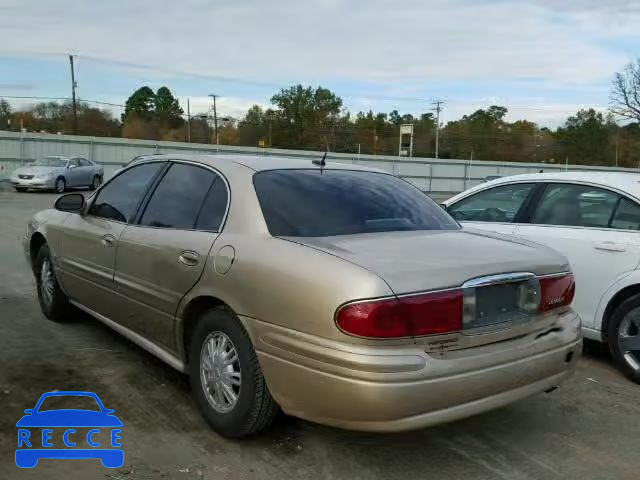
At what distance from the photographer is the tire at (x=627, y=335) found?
15.3 feet

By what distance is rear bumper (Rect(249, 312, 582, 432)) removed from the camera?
108 inches

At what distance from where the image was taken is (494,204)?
596cm

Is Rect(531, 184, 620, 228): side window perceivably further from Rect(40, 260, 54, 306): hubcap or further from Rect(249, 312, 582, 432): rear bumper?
Rect(40, 260, 54, 306): hubcap

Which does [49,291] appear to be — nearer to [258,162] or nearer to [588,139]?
[258,162]

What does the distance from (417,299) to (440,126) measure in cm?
9603

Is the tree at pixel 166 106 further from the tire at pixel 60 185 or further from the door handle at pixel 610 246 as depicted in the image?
the door handle at pixel 610 246

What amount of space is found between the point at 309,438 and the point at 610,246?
2.80 meters

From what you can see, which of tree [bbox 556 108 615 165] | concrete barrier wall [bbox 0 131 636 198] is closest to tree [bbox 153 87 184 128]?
tree [bbox 556 108 615 165]

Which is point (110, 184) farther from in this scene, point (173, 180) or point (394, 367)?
point (394, 367)

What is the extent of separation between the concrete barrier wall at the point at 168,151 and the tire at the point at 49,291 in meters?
16.4

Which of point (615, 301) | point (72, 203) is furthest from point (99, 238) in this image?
point (615, 301)

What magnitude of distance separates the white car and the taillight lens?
4.59ft

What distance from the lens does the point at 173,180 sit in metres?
4.27

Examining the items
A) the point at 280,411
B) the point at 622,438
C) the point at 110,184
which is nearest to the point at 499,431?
the point at 622,438
